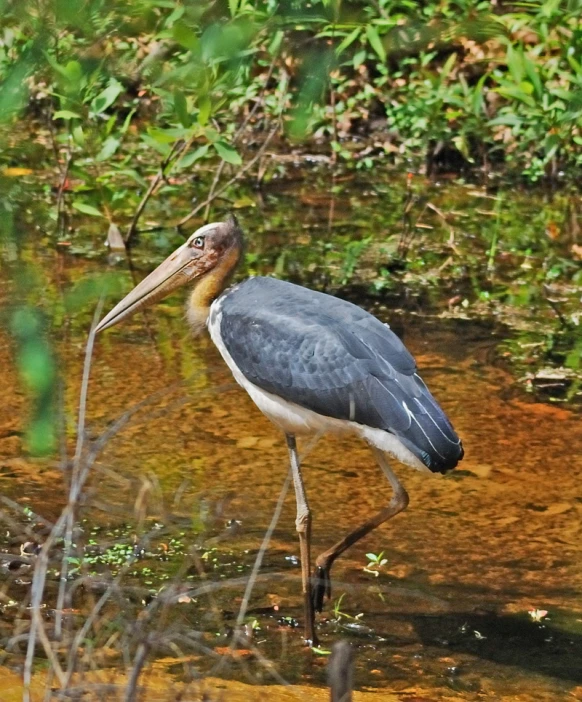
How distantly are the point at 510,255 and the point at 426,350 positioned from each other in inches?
75.5

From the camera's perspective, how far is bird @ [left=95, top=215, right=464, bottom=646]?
161 inches

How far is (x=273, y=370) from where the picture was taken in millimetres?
4398

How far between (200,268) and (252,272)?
2655 mm

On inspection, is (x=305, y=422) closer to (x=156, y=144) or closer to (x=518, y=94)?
(x=156, y=144)

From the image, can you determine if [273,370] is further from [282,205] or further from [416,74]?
[416,74]

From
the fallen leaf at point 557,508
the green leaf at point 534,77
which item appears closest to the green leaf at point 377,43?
the fallen leaf at point 557,508

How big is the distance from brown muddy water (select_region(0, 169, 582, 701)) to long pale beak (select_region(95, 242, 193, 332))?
16.7 inches

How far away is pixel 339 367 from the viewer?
4.26 metres

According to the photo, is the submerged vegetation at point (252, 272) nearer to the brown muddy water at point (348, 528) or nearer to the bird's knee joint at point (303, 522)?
the brown muddy water at point (348, 528)

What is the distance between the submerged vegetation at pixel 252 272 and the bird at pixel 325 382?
296 mm

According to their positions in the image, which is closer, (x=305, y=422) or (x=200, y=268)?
(x=305, y=422)

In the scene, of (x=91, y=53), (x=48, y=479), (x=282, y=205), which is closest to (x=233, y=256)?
(x=48, y=479)

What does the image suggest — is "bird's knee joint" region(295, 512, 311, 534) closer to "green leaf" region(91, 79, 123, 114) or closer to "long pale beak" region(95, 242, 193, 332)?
"long pale beak" region(95, 242, 193, 332)

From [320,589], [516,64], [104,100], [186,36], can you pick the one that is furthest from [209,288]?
[516,64]
